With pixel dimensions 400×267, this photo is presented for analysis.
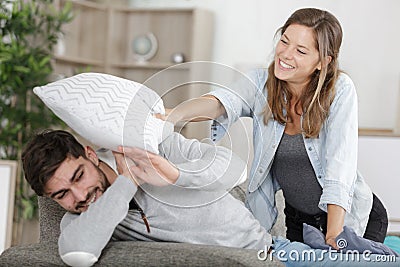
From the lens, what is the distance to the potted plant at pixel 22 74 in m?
4.21

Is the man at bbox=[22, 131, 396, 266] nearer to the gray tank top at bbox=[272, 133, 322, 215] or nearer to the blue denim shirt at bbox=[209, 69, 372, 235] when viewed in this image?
the blue denim shirt at bbox=[209, 69, 372, 235]

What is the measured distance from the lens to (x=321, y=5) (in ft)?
16.2

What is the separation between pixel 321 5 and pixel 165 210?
352 cm

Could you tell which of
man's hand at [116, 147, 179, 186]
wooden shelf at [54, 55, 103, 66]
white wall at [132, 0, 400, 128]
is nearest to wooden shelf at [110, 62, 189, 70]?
wooden shelf at [54, 55, 103, 66]

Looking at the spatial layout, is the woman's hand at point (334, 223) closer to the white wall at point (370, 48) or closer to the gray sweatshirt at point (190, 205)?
the gray sweatshirt at point (190, 205)

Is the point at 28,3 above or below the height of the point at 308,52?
below

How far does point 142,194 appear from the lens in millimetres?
1678

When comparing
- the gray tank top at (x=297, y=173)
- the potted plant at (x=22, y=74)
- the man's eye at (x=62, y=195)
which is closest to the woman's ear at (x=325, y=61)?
the gray tank top at (x=297, y=173)

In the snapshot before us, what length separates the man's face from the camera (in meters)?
1.58

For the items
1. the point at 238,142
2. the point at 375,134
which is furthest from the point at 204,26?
the point at 238,142

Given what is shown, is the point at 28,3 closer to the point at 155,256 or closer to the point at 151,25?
the point at 151,25

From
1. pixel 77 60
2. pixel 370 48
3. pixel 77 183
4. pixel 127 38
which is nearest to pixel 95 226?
pixel 77 183

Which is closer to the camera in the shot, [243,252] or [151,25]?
[243,252]

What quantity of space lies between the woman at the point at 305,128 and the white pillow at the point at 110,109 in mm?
173
